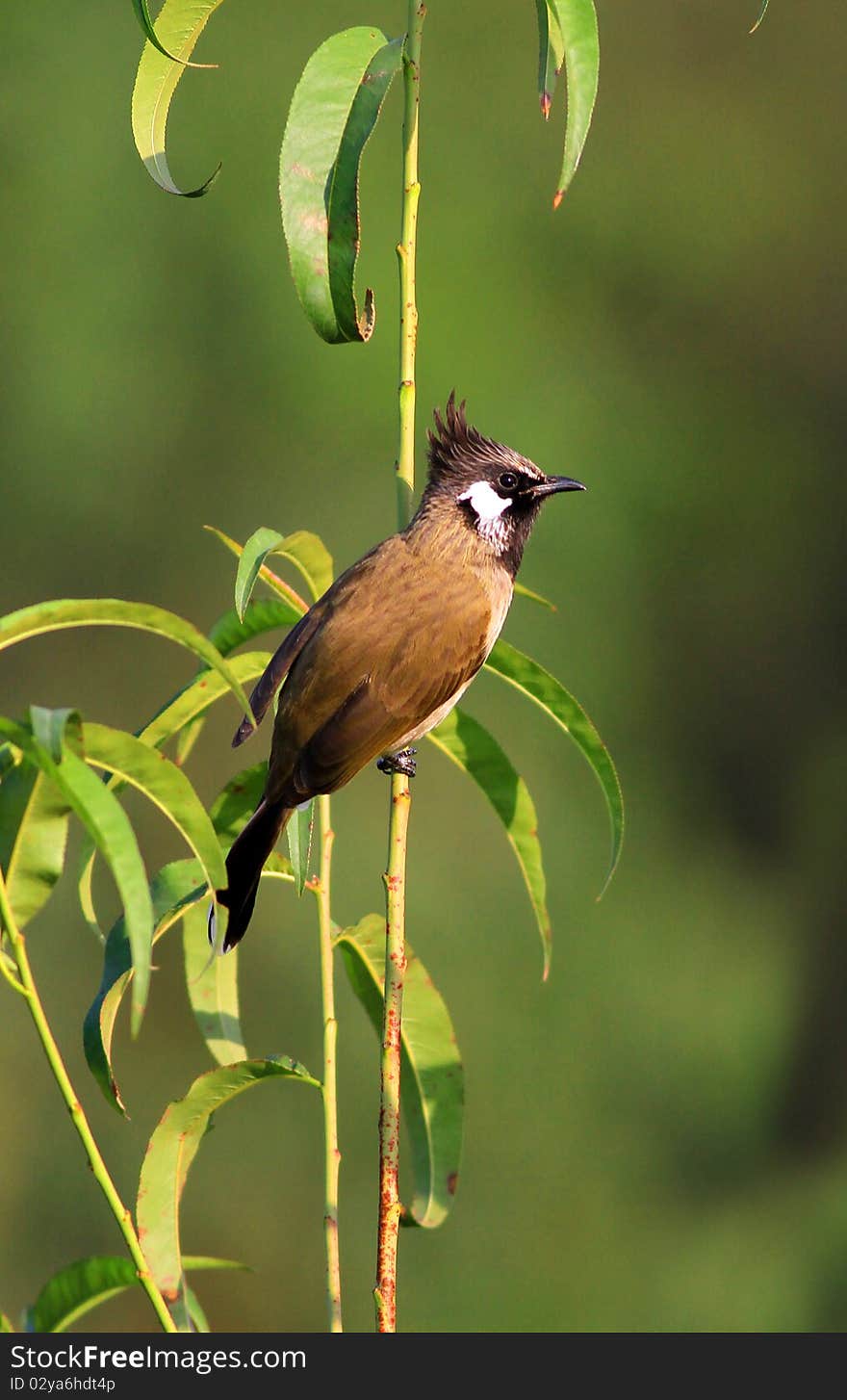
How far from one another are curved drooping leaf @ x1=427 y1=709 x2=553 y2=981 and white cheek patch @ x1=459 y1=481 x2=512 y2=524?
718 millimetres

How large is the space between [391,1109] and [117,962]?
0.30 m

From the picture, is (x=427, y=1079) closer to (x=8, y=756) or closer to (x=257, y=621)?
(x=257, y=621)

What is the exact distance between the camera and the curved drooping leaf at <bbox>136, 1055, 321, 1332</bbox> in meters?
1.57

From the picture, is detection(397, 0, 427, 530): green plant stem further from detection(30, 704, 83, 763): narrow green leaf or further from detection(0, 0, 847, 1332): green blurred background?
detection(0, 0, 847, 1332): green blurred background

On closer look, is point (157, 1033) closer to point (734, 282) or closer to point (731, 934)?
point (731, 934)

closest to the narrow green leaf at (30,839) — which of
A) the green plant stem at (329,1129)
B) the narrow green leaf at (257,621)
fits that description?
the green plant stem at (329,1129)

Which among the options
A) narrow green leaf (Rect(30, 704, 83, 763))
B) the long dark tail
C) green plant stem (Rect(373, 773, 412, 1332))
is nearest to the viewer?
narrow green leaf (Rect(30, 704, 83, 763))

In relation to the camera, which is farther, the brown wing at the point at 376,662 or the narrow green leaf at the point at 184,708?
the brown wing at the point at 376,662

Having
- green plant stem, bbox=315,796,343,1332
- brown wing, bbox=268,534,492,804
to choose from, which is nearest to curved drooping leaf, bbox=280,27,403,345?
green plant stem, bbox=315,796,343,1332

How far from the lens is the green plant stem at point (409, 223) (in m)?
1.56

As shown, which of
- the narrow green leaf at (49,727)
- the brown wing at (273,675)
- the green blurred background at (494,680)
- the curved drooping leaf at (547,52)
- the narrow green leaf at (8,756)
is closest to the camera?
the narrow green leaf at (49,727)

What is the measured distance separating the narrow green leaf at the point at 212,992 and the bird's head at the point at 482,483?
95cm

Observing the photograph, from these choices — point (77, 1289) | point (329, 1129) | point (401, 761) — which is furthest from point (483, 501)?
point (77, 1289)

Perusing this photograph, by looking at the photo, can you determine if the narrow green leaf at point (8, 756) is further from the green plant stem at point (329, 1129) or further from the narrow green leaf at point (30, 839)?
A: the green plant stem at point (329, 1129)
